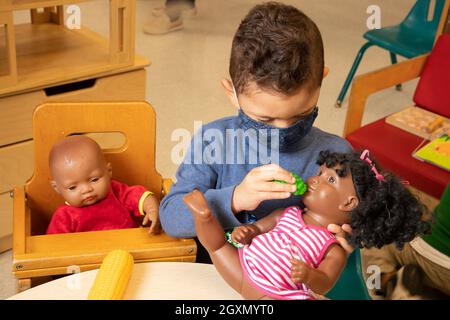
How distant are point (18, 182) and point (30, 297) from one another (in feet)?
3.24

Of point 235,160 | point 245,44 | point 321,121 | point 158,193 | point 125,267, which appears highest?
point 245,44

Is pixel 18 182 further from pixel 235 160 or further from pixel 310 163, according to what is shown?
pixel 310 163

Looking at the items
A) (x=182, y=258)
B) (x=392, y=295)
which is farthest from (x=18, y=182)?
(x=392, y=295)

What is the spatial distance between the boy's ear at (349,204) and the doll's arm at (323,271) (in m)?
0.06

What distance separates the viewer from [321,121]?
2.96m

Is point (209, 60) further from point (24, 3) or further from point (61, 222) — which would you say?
point (61, 222)

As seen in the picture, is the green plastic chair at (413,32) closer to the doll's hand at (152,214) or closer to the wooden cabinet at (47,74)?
the wooden cabinet at (47,74)

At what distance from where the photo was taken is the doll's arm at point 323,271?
805 mm

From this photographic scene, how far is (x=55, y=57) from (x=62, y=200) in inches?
28.3

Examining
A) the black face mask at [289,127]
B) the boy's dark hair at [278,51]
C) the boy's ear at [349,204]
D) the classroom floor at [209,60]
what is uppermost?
the boy's dark hair at [278,51]

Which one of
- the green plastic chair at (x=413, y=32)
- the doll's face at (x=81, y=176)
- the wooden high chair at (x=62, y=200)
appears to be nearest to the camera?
the wooden high chair at (x=62, y=200)

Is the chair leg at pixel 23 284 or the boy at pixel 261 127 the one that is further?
the chair leg at pixel 23 284

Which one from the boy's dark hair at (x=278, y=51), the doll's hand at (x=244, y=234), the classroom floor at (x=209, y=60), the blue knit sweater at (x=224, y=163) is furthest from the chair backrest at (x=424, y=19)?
the doll's hand at (x=244, y=234)

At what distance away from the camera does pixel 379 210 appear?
892mm
